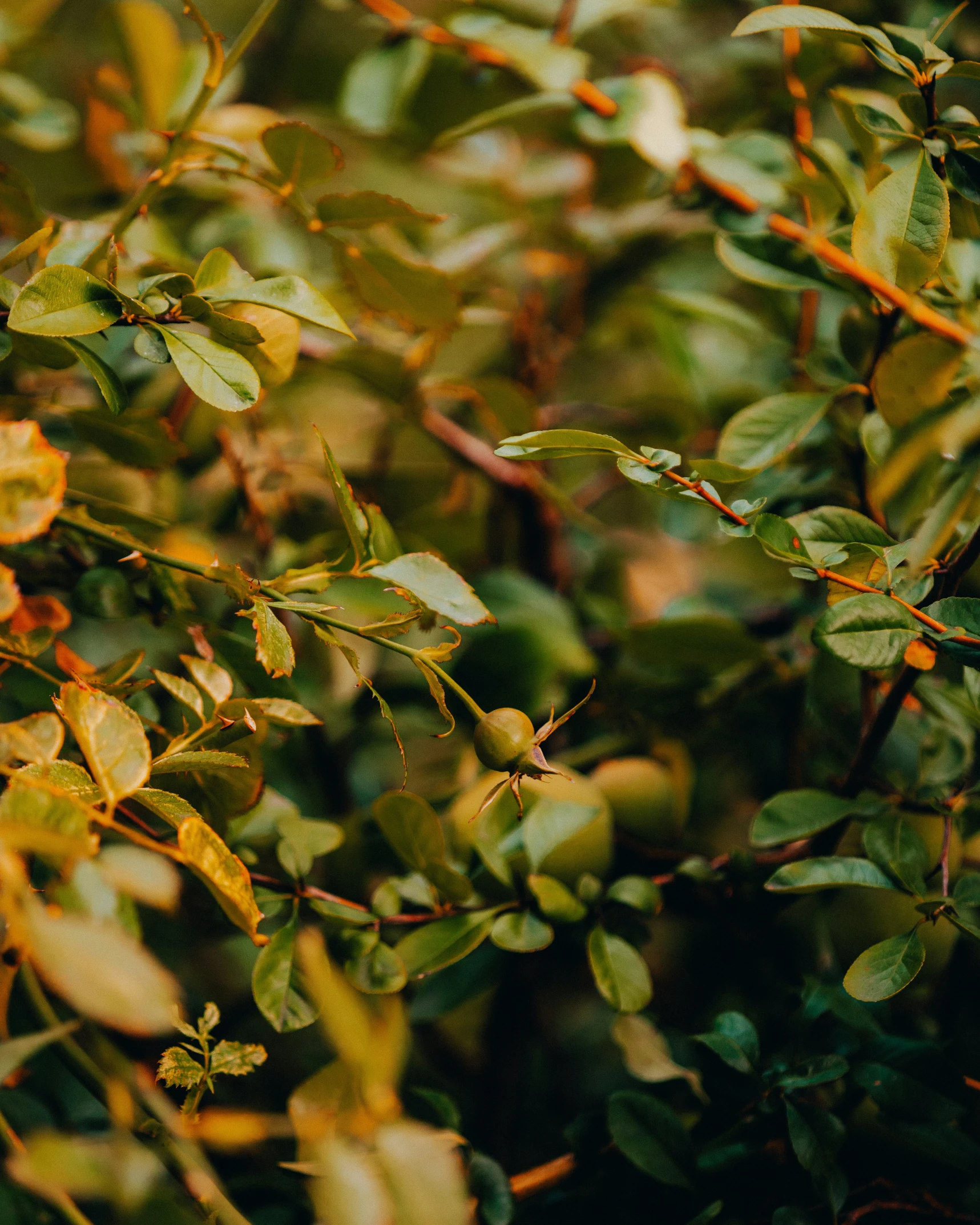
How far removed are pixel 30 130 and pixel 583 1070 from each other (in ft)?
2.53

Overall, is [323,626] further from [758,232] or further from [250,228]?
[250,228]

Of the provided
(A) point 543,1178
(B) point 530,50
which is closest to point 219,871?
(A) point 543,1178

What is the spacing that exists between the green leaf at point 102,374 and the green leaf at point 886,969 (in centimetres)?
35

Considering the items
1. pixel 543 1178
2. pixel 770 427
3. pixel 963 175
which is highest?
pixel 963 175

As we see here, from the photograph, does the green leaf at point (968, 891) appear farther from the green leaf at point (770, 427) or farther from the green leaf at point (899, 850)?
the green leaf at point (770, 427)

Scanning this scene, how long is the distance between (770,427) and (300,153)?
25 cm

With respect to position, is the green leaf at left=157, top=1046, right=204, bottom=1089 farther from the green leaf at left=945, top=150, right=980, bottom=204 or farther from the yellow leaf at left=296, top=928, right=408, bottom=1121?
the green leaf at left=945, top=150, right=980, bottom=204

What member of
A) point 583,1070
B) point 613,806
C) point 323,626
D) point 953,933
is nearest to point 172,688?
point 323,626

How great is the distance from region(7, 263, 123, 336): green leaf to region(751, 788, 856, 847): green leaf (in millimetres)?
333

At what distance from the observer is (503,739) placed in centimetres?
28

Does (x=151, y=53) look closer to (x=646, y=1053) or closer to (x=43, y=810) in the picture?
(x=43, y=810)

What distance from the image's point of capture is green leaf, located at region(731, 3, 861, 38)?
0.96ft

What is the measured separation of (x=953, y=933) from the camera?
1.32 ft

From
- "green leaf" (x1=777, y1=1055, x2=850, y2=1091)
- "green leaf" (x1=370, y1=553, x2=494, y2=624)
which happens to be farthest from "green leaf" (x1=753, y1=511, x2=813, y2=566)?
"green leaf" (x1=777, y1=1055, x2=850, y2=1091)
